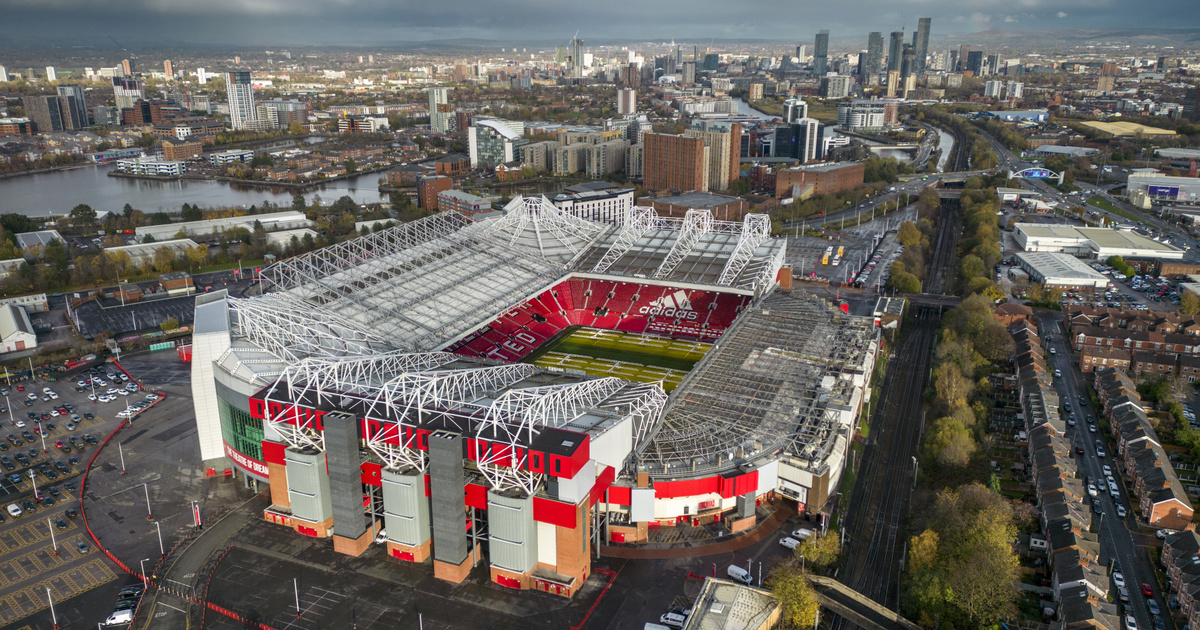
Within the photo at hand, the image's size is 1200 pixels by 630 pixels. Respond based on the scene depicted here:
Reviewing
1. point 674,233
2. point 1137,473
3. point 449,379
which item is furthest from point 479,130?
point 1137,473

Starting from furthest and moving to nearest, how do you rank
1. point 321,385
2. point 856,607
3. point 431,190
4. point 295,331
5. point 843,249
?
point 431,190, point 843,249, point 295,331, point 321,385, point 856,607

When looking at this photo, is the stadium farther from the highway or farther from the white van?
the highway

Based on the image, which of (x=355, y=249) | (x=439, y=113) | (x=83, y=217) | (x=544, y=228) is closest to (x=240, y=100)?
(x=439, y=113)

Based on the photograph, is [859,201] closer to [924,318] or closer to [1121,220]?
[1121,220]

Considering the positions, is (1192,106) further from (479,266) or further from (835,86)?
(479,266)

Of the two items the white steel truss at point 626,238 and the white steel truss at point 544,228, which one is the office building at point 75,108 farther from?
the white steel truss at point 626,238

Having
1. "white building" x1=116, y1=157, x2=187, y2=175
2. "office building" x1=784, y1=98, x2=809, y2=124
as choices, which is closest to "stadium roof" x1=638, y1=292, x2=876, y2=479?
"white building" x1=116, y1=157, x2=187, y2=175
